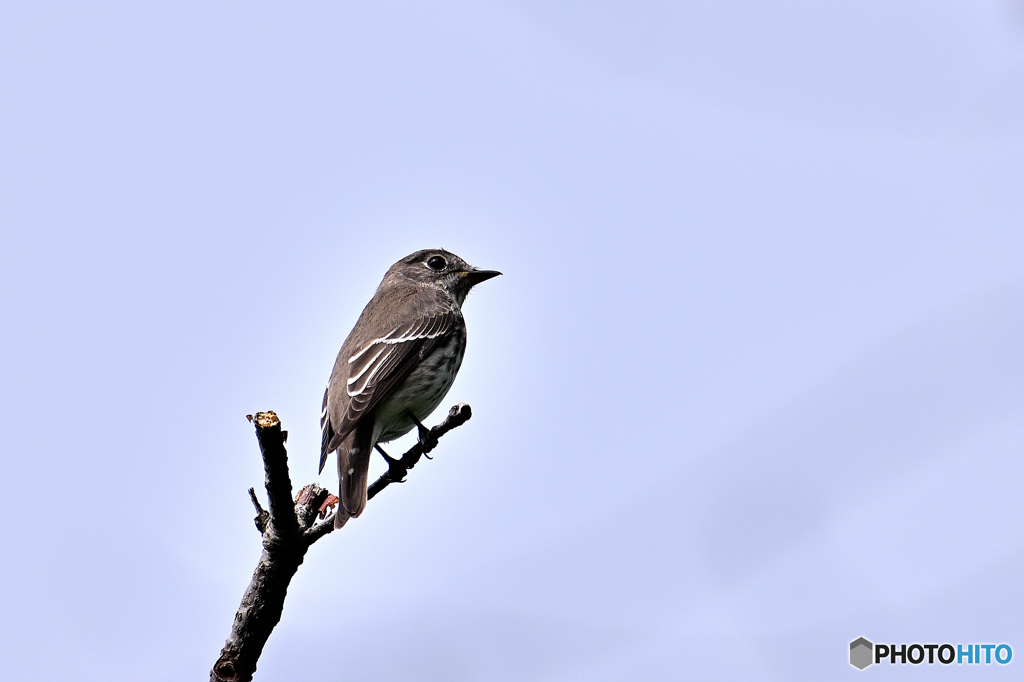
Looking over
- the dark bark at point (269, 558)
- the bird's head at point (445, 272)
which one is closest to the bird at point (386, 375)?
the bird's head at point (445, 272)

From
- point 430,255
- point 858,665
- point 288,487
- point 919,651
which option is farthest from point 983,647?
point 430,255

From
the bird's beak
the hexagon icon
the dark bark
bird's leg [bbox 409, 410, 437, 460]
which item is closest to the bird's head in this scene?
the bird's beak

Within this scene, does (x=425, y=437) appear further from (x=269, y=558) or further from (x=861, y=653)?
(x=861, y=653)

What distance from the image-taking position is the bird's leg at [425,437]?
8077mm

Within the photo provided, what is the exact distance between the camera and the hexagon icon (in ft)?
29.7

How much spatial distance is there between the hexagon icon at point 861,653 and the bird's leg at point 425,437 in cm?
432

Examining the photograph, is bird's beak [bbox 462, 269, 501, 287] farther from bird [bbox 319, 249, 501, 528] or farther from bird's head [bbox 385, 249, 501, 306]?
bird [bbox 319, 249, 501, 528]

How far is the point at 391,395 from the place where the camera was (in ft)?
28.3

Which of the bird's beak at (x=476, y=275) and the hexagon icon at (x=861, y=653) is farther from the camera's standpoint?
the bird's beak at (x=476, y=275)

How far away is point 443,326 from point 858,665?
4977mm

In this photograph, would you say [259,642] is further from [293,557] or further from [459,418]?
[459,418]

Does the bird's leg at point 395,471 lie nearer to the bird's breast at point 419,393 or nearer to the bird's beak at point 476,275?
the bird's breast at point 419,393

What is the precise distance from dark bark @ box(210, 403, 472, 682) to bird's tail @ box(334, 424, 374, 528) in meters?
0.22

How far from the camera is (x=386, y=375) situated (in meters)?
8.55
